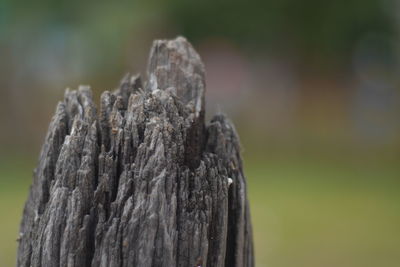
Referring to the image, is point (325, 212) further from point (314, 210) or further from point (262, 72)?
point (262, 72)

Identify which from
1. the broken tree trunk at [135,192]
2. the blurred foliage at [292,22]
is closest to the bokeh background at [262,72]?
the blurred foliage at [292,22]

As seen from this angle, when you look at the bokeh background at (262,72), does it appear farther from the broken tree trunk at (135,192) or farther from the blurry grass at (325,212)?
the broken tree trunk at (135,192)

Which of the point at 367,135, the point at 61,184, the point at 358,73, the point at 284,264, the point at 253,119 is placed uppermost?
the point at 358,73

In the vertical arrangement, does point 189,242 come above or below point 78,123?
below

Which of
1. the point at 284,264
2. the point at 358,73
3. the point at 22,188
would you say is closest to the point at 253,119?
the point at 358,73

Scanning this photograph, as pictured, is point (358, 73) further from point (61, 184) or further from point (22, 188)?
point (61, 184)

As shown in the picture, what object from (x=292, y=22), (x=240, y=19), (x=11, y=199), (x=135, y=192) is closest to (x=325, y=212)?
(x=11, y=199)

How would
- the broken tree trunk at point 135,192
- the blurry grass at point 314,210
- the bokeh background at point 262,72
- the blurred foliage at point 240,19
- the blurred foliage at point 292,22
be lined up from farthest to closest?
the blurred foliage at point 292,22 < the blurred foliage at point 240,19 < the bokeh background at point 262,72 < the blurry grass at point 314,210 < the broken tree trunk at point 135,192
